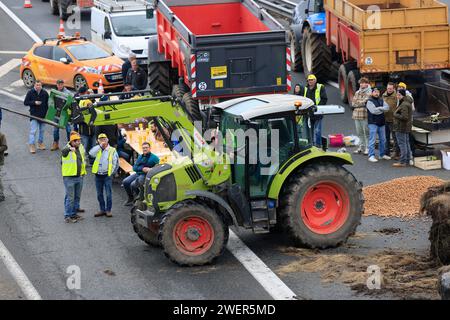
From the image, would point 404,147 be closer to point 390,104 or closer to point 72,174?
point 390,104

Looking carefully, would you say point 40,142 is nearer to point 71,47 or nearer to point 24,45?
point 71,47

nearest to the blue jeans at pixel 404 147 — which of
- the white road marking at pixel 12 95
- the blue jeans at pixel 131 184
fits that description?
the blue jeans at pixel 131 184

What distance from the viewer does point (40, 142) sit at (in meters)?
24.6

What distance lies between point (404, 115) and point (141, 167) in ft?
18.1

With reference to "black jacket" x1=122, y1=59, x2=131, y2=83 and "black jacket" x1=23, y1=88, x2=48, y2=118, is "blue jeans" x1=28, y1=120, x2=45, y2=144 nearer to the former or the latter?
"black jacket" x1=23, y1=88, x2=48, y2=118

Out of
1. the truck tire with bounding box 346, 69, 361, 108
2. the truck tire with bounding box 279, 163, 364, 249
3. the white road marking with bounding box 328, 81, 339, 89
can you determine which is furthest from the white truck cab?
the truck tire with bounding box 279, 163, 364, 249

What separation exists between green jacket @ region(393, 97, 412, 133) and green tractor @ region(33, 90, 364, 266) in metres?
5.22

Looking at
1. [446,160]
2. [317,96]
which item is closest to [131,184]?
[317,96]

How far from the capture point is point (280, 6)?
35969 millimetres

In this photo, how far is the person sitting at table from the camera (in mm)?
19000
